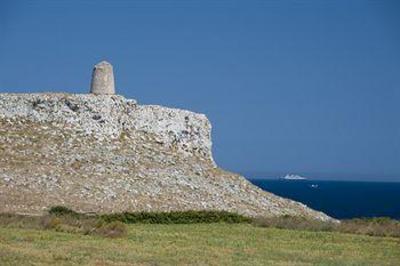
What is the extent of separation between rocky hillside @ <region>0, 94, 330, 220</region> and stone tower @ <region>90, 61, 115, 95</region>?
1.43 meters

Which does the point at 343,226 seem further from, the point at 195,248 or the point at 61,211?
the point at 61,211

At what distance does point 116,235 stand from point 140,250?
16.6 feet

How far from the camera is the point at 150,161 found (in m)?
56.8

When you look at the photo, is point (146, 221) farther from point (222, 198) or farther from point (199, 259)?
point (199, 259)

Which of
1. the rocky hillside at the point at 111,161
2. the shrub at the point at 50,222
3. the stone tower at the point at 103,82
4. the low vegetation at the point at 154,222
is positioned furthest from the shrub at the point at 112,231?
the stone tower at the point at 103,82

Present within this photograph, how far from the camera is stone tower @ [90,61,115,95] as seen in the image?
60375 millimetres

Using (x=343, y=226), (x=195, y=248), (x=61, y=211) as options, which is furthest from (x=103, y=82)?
(x=195, y=248)

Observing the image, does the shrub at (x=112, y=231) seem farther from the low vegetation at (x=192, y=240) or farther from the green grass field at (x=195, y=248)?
the green grass field at (x=195, y=248)

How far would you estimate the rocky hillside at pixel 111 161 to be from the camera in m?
49.8

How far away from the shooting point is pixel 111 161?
2168 inches

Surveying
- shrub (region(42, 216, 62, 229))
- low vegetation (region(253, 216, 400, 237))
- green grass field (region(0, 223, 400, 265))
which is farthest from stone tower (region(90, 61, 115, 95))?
shrub (region(42, 216, 62, 229))

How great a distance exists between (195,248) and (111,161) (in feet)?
88.9

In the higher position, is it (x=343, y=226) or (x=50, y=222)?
(x=50, y=222)

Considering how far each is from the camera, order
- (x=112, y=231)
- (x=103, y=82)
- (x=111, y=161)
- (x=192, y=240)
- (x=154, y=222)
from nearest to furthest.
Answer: (x=192, y=240) → (x=112, y=231) → (x=154, y=222) → (x=111, y=161) → (x=103, y=82)
